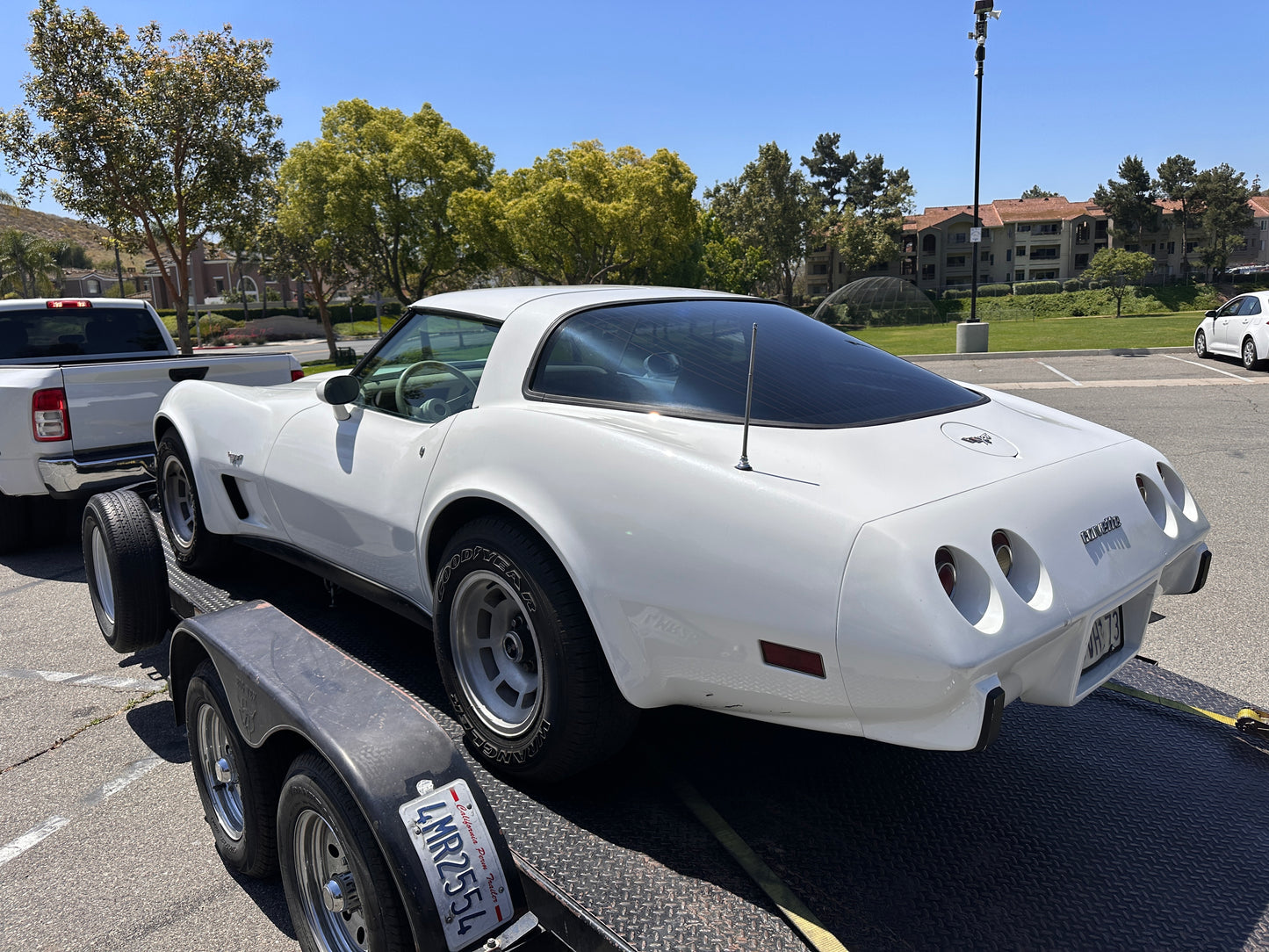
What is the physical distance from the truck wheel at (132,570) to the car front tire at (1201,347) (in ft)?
65.8

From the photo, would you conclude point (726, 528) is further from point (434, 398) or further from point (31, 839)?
point (31, 839)

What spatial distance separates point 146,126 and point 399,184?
1452 cm

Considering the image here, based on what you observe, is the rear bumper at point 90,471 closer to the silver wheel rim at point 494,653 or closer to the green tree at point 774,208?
the silver wheel rim at point 494,653

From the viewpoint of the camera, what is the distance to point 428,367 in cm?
312

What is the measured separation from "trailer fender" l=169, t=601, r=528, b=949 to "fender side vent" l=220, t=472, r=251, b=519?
50.5 inches

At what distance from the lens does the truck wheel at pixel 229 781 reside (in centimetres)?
231

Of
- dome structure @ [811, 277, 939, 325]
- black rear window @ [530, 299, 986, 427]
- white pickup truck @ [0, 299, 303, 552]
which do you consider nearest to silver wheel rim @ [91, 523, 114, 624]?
white pickup truck @ [0, 299, 303, 552]

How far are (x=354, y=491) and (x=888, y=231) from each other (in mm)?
76721

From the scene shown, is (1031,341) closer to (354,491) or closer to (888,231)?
(354,491)

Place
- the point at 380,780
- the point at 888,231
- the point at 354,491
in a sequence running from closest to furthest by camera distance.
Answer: the point at 380,780 → the point at 354,491 → the point at 888,231

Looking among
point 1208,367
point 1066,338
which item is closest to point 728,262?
point 1066,338

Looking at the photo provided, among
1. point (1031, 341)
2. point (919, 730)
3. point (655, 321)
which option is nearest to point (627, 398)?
point (655, 321)

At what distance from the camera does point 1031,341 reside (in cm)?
2450

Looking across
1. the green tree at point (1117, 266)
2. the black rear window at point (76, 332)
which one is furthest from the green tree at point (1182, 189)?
the black rear window at point (76, 332)
